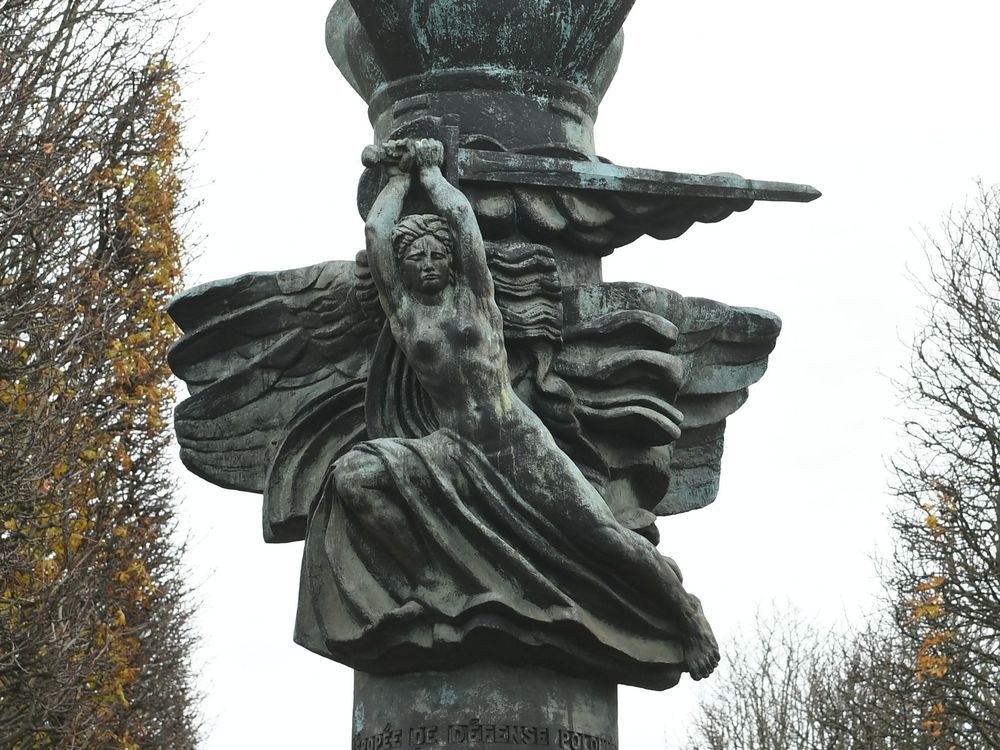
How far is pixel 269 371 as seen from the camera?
8.12 m

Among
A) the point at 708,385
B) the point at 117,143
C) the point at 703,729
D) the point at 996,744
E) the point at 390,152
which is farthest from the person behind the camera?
the point at 703,729

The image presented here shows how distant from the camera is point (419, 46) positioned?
8.40 m

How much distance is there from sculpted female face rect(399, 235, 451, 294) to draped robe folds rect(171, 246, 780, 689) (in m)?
0.35

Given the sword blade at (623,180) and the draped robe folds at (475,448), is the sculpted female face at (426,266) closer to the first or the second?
the draped robe folds at (475,448)

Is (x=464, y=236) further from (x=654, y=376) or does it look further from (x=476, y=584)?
(x=476, y=584)

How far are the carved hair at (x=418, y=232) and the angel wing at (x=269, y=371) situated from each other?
46 cm

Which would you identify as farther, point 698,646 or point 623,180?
point 623,180

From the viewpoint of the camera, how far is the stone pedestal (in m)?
7.16

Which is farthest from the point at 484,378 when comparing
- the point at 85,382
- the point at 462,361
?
the point at 85,382

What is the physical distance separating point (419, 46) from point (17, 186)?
9668mm

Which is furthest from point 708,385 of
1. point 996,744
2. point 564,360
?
point 996,744

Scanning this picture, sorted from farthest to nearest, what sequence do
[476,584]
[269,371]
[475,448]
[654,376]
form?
[269,371], [654,376], [475,448], [476,584]

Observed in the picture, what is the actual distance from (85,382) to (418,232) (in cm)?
1203

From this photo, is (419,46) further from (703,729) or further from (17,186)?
(703,729)
